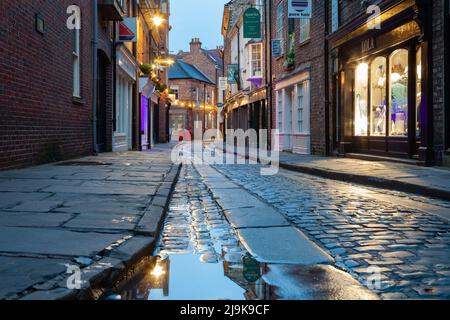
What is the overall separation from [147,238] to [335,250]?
1.44 m

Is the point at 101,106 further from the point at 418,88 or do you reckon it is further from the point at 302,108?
the point at 418,88

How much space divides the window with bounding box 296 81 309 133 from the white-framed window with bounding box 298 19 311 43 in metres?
1.65

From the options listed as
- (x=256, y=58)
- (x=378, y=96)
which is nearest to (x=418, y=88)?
(x=378, y=96)

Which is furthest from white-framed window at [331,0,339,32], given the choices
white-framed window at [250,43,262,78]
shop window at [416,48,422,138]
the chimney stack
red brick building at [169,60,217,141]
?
the chimney stack

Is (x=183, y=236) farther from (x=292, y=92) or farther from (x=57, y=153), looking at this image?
(x=292, y=92)

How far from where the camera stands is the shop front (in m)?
10.2

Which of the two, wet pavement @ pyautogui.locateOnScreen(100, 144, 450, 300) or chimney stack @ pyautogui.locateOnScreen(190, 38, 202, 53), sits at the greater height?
chimney stack @ pyautogui.locateOnScreen(190, 38, 202, 53)

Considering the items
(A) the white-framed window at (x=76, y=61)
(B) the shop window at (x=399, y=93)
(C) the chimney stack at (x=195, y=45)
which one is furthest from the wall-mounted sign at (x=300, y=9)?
(C) the chimney stack at (x=195, y=45)

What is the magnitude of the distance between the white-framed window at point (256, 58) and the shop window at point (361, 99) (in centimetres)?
1238

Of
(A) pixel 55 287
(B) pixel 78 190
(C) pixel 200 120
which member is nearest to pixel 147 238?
(A) pixel 55 287

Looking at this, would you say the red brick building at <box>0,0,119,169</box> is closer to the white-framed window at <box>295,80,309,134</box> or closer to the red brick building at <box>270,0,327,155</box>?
the red brick building at <box>270,0,327,155</box>

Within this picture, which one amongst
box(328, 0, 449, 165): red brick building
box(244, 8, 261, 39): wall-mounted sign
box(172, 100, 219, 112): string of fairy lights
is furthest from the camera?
box(172, 100, 219, 112): string of fairy lights

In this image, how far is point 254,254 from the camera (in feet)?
12.2

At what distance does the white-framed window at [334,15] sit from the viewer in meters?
15.1
